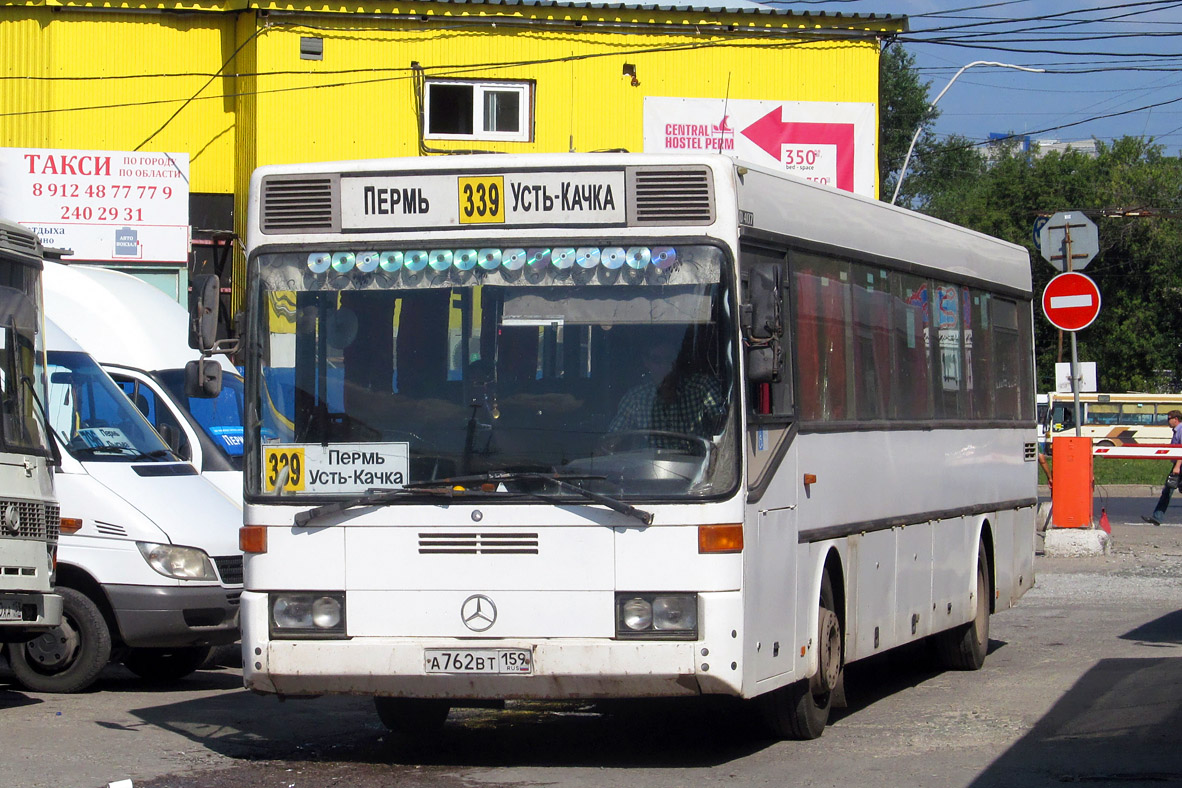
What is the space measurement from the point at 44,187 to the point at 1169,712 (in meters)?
16.6

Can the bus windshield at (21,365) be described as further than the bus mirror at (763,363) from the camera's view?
Yes

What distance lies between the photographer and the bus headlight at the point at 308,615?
754 cm

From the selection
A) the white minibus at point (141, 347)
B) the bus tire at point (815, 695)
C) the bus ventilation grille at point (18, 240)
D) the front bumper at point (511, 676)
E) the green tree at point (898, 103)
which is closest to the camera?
the front bumper at point (511, 676)

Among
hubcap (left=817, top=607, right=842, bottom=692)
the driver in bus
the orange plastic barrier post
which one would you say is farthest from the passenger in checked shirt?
the orange plastic barrier post

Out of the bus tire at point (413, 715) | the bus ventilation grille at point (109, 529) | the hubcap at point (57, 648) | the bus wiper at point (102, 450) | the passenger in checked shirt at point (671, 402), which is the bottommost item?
the bus tire at point (413, 715)

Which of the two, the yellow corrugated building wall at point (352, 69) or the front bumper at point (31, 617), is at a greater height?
the yellow corrugated building wall at point (352, 69)

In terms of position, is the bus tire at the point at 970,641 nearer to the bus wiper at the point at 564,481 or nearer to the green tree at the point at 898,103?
the bus wiper at the point at 564,481

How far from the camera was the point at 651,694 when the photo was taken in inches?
286

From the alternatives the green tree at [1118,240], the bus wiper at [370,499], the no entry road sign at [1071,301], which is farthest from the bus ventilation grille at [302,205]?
the green tree at [1118,240]

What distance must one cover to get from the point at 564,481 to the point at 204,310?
1888 millimetres

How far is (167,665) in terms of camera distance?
11820 millimetres

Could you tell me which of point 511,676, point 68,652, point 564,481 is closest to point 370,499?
point 564,481

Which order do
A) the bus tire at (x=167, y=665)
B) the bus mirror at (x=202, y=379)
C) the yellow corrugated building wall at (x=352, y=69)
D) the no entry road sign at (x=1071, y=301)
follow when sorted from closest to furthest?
the bus mirror at (x=202, y=379)
the bus tire at (x=167, y=665)
the no entry road sign at (x=1071, y=301)
the yellow corrugated building wall at (x=352, y=69)

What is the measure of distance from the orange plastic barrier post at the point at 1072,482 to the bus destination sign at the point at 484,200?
1247cm
